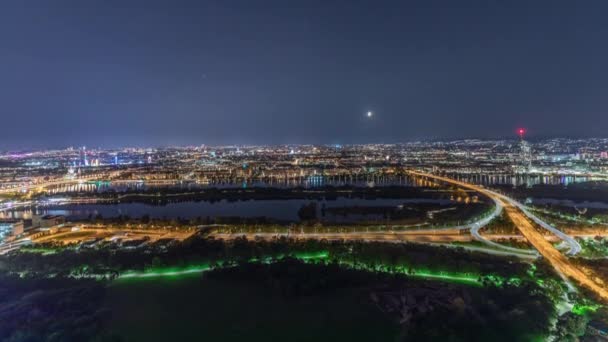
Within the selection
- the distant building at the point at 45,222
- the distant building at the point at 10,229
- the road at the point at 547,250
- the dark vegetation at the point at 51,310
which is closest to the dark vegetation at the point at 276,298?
the dark vegetation at the point at 51,310

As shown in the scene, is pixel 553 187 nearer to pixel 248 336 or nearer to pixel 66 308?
pixel 248 336

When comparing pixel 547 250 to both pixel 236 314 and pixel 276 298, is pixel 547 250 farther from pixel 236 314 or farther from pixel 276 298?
pixel 236 314

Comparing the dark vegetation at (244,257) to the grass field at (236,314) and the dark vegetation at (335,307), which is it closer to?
the dark vegetation at (335,307)

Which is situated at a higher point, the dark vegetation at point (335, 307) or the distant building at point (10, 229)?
the distant building at point (10, 229)

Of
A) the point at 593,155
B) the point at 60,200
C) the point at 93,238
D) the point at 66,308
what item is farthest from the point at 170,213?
the point at 593,155

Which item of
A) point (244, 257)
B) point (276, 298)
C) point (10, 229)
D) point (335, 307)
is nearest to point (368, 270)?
point (335, 307)

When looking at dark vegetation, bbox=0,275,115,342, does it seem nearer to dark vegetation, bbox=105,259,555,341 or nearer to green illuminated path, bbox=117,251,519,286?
dark vegetation, bbox=105,259,555,341

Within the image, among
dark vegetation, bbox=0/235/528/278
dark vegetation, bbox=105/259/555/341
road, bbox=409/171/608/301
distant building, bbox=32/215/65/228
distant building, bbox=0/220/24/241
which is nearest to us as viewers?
dark vegetation, bbox=105/259/555/341

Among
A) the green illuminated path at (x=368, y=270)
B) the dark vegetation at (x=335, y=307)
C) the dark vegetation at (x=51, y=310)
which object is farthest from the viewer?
the green illuminated path at (x=368, y=270)

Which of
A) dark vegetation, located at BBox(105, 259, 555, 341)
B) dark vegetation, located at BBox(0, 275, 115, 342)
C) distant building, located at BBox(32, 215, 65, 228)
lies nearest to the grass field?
dark vegetation, located at BBox(105, 259, 555, 341)

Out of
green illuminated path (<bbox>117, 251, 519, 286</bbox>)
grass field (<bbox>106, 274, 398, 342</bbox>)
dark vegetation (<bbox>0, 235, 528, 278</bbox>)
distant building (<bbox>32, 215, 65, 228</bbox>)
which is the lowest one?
grass field (<bbox>106, 274, 398, 342</bbox>)

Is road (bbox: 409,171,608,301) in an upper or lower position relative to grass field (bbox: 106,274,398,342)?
upper
